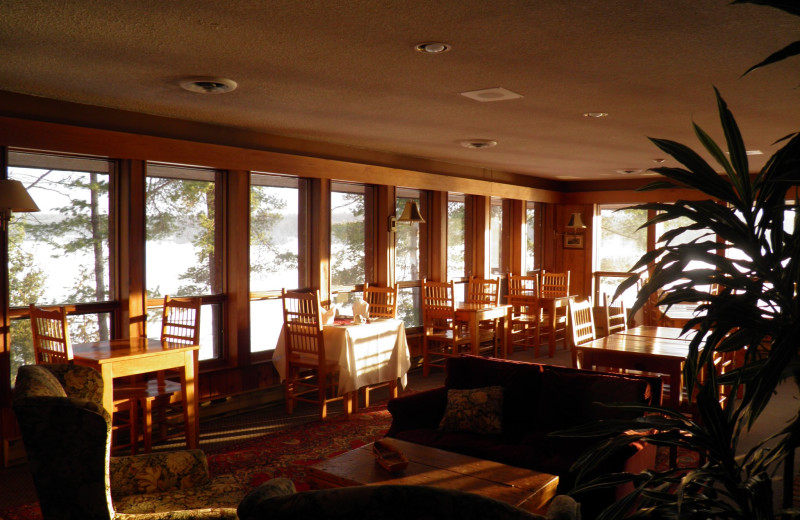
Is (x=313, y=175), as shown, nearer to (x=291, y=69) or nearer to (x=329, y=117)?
(x=329, y=117)

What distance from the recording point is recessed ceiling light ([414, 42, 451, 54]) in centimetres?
291

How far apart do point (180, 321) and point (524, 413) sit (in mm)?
2590

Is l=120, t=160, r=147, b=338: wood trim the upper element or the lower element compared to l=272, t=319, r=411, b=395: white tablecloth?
upper

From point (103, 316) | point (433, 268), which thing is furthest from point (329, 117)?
point (433, 268)

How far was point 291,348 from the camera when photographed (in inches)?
211

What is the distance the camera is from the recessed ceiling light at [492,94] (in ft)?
12.5

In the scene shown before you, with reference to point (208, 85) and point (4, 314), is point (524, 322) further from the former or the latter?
point (4, 314)

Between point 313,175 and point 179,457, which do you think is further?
point 313,175

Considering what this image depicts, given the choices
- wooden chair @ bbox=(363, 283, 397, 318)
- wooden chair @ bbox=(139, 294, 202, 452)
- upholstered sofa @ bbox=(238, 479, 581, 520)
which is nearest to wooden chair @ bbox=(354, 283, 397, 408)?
wooden chair @ bbox=(363, 283, 397, 318)

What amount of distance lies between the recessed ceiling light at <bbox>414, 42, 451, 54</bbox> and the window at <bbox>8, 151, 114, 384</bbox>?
286 cm

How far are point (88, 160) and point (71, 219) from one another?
448 millimetres

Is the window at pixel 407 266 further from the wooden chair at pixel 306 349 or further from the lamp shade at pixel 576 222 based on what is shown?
the lamp shade at pixel 576 222

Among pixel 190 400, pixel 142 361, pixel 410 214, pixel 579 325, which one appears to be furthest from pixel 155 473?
pixel 410 214

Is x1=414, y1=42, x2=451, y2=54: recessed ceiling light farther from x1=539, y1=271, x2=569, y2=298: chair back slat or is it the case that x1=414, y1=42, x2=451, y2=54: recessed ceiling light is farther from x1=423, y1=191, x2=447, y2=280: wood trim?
x1=539, y1=271, x2=569, y2=298: chair back slat
